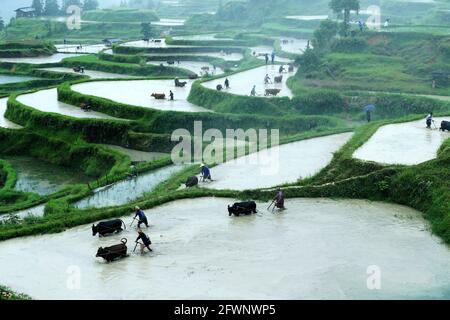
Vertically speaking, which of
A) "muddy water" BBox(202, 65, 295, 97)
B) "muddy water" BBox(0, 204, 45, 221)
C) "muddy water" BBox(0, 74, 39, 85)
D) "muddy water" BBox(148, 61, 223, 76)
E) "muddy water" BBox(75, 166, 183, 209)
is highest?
"muddy water" BBox(202, 65, 295, 97)

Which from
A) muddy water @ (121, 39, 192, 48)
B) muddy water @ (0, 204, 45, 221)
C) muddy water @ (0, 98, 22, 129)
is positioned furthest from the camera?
muddy water @ (121, 39, 192, 48)

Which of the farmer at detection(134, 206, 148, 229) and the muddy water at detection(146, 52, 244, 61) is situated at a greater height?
the muddy water at detection(146, 52, 244, 61)

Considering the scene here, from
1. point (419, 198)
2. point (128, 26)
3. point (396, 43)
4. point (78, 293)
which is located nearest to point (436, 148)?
point (419, 198)

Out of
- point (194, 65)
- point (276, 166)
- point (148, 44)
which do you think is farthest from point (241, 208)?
point (148, 44)

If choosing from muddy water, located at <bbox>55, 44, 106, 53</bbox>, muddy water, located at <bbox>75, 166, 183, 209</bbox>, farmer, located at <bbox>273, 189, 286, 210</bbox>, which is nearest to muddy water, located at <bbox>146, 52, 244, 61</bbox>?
muddy water, located at <bbox>55, 44, 106, 53</bbox>

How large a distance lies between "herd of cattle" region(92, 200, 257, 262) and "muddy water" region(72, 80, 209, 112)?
18.7 metres

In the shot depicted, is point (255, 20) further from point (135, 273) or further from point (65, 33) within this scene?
point (135, 273)

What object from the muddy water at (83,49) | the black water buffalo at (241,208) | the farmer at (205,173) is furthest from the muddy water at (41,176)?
the muddy water at (83,49)

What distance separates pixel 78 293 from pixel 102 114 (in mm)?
25401

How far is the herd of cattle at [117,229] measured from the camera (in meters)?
15.9

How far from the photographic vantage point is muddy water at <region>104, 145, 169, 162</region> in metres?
31.9

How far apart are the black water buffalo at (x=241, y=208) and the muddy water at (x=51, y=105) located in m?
19.9

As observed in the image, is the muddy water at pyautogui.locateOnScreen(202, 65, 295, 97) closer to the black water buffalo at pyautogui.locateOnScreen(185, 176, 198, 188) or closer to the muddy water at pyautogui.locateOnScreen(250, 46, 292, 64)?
the muddy water at pyautogui.locateOnScreen(250, 46, 292, 64)

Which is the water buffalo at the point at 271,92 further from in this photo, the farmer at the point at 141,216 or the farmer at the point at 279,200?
the farmer at the point at 141,216
